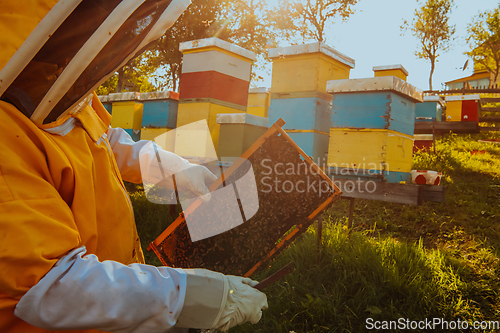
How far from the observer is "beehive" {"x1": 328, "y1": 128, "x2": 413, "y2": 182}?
3.22 m

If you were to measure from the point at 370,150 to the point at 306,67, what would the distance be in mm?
1295

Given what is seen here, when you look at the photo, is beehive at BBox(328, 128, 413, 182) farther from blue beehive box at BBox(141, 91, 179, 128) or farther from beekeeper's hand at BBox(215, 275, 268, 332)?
blue beehive box at BBox(141, 91, 179, 128)

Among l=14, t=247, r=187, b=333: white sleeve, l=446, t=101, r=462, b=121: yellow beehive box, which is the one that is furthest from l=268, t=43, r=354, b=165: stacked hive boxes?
l=446, t=101, r=462, b=121: yellow beehive box

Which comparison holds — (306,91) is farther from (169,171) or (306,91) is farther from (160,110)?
(160,110)

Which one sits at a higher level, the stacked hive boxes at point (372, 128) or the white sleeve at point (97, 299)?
the stacked hive boxes at point (372, 128)

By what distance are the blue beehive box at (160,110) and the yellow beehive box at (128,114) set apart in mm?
484

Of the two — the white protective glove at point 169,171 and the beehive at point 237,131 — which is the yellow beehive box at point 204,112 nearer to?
the beehive at point 237,131

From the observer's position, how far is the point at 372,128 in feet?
10.8

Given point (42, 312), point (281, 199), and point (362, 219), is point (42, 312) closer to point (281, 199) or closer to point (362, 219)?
point (281, 199)

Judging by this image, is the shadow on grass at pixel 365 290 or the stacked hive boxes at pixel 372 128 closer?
the shadow on grass at pixel 365 290

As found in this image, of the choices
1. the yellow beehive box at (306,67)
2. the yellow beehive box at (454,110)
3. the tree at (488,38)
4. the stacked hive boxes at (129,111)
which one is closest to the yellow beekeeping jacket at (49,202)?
the yellow beehive box at (306,67)

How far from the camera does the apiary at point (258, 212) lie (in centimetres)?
185

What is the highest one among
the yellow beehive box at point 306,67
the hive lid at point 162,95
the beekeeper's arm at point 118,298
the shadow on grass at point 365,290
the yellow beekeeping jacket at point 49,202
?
the yellow beehive box at point 306,67

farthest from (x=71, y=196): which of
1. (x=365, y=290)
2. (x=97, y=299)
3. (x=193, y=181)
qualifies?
(x=365, y=290)
